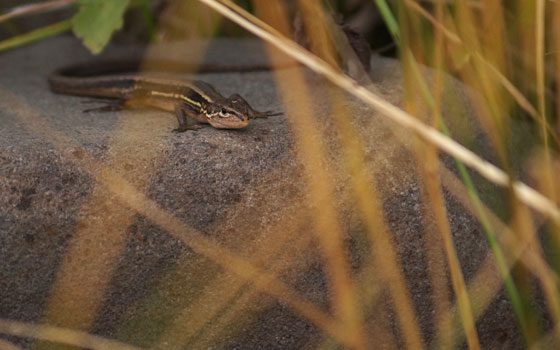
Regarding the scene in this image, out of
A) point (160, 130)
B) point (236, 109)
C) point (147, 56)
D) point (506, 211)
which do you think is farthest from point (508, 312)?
point (147, 56)

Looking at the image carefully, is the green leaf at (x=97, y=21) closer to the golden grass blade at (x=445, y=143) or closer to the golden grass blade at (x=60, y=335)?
the golden grass blade at (x=445, y=143)

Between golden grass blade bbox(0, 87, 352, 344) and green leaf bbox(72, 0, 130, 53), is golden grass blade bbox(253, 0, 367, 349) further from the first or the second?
green leaf bbox(72, 0, 130, 53)

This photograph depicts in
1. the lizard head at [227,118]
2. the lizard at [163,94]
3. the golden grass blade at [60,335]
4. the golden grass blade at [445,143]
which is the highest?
the golden grass blade at [445,143]

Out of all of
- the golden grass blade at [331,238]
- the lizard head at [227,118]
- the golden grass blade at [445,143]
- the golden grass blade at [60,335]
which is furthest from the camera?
the lizard head at [227,118]

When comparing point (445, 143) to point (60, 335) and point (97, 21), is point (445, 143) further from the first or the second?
point (97, 21)

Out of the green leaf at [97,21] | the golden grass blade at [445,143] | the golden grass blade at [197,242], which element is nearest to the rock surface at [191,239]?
the golden grass blade at [197,242]

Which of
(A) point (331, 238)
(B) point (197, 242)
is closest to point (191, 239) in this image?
(B) point (197, 242)
